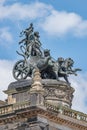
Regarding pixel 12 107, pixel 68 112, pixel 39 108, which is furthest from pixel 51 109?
pixel 12 107

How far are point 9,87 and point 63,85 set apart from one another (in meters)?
6.33

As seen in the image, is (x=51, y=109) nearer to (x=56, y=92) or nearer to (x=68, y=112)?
(x=68, y=112)

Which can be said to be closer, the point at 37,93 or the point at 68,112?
the point at 37,93

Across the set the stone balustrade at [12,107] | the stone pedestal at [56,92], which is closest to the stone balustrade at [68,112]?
the stone balustrade at [12,107]

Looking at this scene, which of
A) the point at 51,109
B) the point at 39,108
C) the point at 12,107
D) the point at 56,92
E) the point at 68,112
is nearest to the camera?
the point at 39,108

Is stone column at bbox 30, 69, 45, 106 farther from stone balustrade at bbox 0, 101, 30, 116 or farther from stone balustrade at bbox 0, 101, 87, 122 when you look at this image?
stone balustrade at bbox 0, 101, 30, 116

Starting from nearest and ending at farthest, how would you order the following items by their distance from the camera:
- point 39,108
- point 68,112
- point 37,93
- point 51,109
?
point 39,108 → point 37,93 → point 51,109 → point 68,112

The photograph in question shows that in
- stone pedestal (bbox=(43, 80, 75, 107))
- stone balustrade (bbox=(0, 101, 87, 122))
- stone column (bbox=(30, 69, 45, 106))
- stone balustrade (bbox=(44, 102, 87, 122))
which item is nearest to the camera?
stone column (bbox=(30, 69, 45, 106))

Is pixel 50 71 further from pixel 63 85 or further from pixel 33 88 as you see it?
pixel 33 88

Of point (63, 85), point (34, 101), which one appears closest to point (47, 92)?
point (63, 85)

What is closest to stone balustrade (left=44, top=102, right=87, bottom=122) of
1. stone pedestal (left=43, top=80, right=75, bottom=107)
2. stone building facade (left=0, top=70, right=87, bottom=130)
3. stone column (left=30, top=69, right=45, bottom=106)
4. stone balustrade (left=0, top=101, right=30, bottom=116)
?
stone building facade (left=0, top=70, right=87, bottom=130)

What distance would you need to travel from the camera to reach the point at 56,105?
2751 inches

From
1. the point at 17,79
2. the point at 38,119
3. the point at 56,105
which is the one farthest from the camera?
the point at 17,79

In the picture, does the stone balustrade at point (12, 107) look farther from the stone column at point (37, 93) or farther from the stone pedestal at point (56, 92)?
the stone pedestal at point (56, 92)
